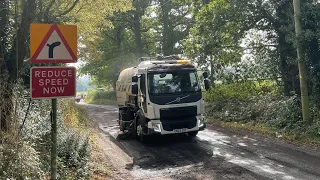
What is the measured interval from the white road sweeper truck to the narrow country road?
2.12 ft

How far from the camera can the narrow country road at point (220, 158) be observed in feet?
23.3

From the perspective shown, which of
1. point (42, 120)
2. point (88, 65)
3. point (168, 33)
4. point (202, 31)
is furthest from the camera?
point (88, 65)

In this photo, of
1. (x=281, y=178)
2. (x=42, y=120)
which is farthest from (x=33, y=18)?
(x=281, y=178)

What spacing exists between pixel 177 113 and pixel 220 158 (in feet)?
8.51

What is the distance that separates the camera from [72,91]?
4559 millimetres

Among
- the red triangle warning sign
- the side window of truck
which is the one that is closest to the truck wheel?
the side window of truck

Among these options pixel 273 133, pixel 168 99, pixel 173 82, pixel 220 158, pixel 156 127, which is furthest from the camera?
pixel 273 133

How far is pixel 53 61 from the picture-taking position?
14.6 feet

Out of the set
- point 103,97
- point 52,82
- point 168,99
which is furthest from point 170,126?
point 103,97

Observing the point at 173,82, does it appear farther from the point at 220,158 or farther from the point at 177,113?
the point at 220,158

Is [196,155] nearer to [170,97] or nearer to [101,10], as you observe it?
[170,97]

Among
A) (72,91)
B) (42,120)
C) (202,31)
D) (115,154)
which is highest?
(202,31)

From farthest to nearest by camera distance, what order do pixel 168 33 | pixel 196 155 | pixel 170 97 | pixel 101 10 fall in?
1. pixel 168 33
2. pixel 101 10
3. pixel 170 97
4. pixel 196 155

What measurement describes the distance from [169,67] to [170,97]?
1.16 metres
